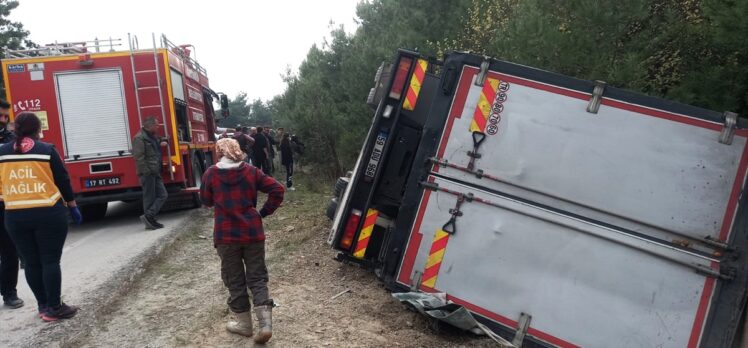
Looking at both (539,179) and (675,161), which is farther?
(539,179)

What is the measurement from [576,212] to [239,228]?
8.01 feet

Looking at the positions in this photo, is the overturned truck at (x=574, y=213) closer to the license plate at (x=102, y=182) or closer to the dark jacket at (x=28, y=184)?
the dark jacket at (x=28, y=184)

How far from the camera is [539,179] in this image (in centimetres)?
363

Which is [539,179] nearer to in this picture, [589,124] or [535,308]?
[589,124]

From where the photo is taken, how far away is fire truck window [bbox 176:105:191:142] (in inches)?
359

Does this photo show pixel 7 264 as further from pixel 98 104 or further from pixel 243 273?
pixel 98 104

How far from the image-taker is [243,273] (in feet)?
12.2

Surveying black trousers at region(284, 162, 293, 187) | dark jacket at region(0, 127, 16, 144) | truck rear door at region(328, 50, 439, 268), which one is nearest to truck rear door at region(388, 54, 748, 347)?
truck rear door at region(328, 50, 439, 268)

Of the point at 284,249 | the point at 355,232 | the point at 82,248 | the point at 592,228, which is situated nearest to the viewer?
the point at 592,228

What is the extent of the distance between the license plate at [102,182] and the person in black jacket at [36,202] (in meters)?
4.42

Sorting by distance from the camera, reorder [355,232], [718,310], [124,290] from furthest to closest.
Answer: [124,290] → [355,232] → [718,310]

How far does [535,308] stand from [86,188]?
761 cm

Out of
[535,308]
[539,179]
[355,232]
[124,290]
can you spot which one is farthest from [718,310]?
[124,290]

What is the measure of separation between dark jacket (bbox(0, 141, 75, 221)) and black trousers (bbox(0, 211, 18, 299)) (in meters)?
0.71
